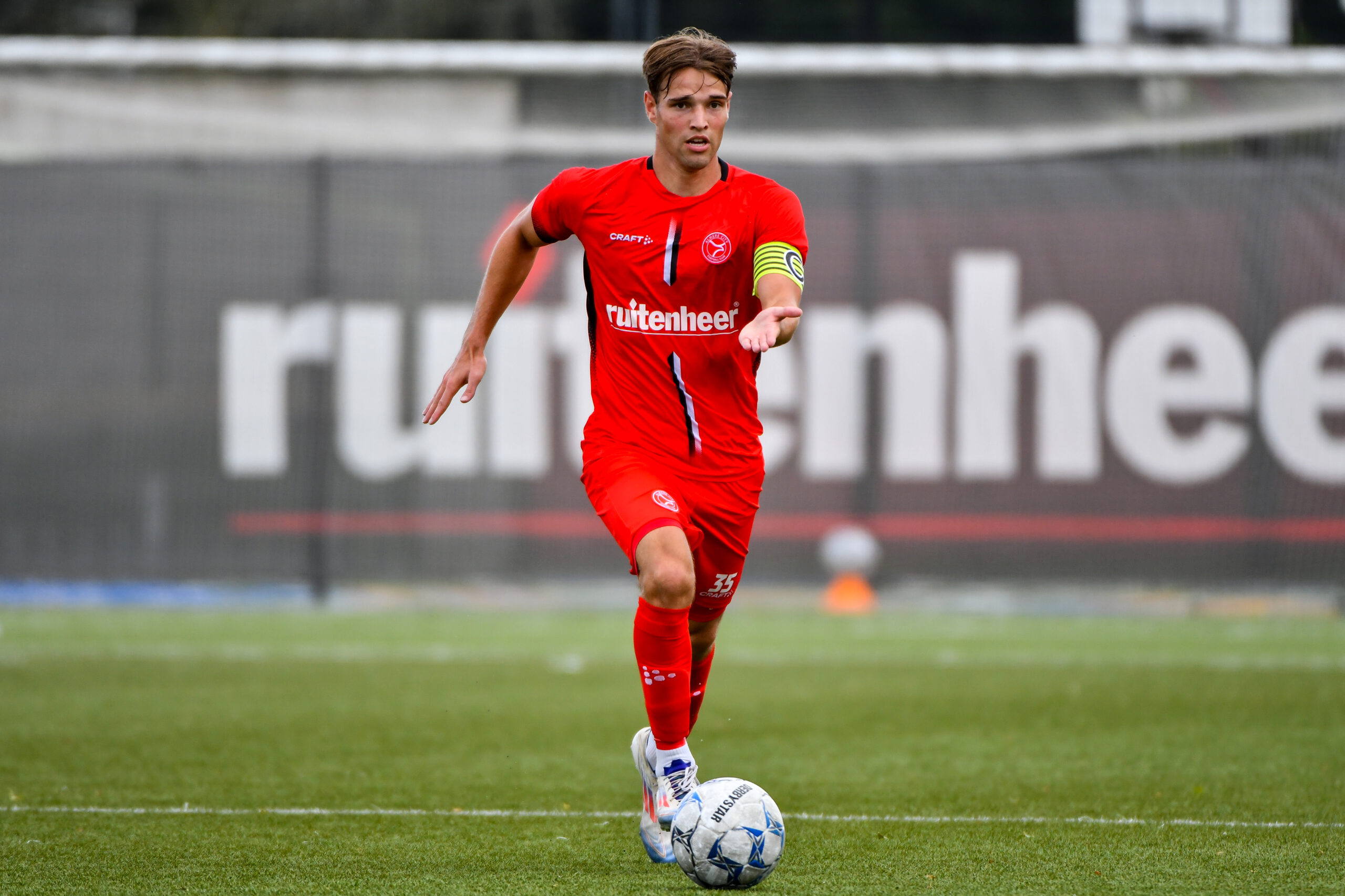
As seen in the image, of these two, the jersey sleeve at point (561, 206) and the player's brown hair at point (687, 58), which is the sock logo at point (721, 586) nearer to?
the jersey sleeve at point (561, 206)

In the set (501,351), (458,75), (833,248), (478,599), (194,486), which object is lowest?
(478,599)

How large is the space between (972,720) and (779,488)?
19.5 feet

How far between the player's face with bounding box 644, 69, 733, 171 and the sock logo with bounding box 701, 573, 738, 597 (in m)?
1.19

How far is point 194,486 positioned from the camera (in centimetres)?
1370

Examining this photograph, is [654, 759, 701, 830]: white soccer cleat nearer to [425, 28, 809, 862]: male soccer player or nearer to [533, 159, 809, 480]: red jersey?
[425, 28, 809, 862]: male soccer player

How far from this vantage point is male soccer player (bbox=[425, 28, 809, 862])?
15.3 feet

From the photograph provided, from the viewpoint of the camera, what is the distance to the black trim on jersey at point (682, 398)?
15.9ft

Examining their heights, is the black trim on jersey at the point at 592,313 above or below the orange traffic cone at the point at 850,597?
above

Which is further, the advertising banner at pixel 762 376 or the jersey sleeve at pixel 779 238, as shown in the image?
the advertising banner at pixel 762 376

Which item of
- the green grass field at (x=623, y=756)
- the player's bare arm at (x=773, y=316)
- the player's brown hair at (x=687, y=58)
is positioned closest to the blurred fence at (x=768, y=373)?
the green grass field at (x=623, y=756)

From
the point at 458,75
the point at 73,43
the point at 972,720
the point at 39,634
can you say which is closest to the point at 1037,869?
the point at 972,720

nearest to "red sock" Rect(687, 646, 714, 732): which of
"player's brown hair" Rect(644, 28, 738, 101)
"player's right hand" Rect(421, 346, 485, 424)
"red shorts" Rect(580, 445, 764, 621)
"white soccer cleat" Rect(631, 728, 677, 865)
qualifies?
"red shorts" Rect(580, 445, 764, 621)

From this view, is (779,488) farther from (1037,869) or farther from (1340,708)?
(1037,869)

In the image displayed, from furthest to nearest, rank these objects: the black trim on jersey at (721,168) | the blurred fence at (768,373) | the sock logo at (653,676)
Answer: the blurred fence at (768,373)
the black trim on jersey at (721,168)
the sock logo at (653,676)
